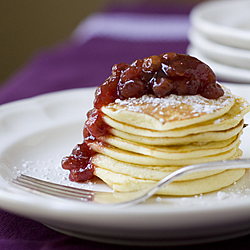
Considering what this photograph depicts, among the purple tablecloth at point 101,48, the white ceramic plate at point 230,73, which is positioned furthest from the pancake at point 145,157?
the purple tablecloth at point 101,48

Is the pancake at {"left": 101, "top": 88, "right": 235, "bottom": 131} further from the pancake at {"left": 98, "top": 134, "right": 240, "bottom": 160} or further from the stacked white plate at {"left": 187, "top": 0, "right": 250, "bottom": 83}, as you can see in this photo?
the stacked white plate at {"left": 187, "top": 0, "right": 250, "bottom": 83}

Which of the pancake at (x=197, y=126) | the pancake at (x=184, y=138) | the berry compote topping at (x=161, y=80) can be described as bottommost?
the pancake at (x=184, y=138)

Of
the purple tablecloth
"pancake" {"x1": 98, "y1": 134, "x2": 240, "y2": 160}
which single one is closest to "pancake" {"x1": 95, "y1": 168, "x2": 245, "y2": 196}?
"pancake" {"x1": 98, "y1": 134, "x2": 240, "y2": 160}

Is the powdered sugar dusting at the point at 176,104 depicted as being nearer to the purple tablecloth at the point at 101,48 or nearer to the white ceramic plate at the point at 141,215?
the white ceramic plate at the point at 141,215

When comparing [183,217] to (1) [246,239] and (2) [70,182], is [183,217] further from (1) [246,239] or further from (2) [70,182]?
(2) [70,182]

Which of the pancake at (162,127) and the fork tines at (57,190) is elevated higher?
the pancake at (162,127)

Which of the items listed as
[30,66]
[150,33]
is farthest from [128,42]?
[30,66]
